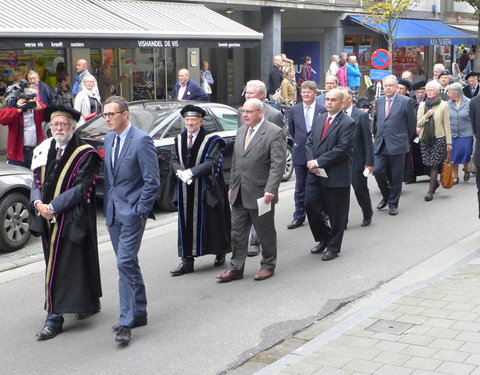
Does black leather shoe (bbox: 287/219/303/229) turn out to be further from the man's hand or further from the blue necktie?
the blue necktie

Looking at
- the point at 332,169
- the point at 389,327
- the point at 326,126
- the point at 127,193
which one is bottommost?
the point at 389,327

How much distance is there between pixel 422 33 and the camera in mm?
Result: 32750

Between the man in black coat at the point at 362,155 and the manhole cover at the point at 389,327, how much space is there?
3.97 metres

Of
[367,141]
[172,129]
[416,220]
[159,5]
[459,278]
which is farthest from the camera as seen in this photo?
[159,5]

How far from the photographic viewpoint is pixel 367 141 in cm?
983

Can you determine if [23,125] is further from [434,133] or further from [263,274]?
[434,133]

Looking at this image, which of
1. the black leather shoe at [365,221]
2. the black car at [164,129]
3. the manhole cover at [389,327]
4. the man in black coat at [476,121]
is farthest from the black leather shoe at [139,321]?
the black leather shoe at [365,221]

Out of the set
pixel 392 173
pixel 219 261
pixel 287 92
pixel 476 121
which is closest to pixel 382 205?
pixel 392 173

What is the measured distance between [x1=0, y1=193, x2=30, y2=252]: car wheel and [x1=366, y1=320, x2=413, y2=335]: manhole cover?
15.5 ft

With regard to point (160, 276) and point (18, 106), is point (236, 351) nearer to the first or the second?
point (160, 276)

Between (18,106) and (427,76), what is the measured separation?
29.5 meters

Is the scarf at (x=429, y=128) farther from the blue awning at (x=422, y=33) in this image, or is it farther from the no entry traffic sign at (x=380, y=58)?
the blue awning at (x=422, y=33)

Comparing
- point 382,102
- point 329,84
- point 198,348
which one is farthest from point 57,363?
point 382,102

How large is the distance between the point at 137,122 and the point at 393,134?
11.6ft
